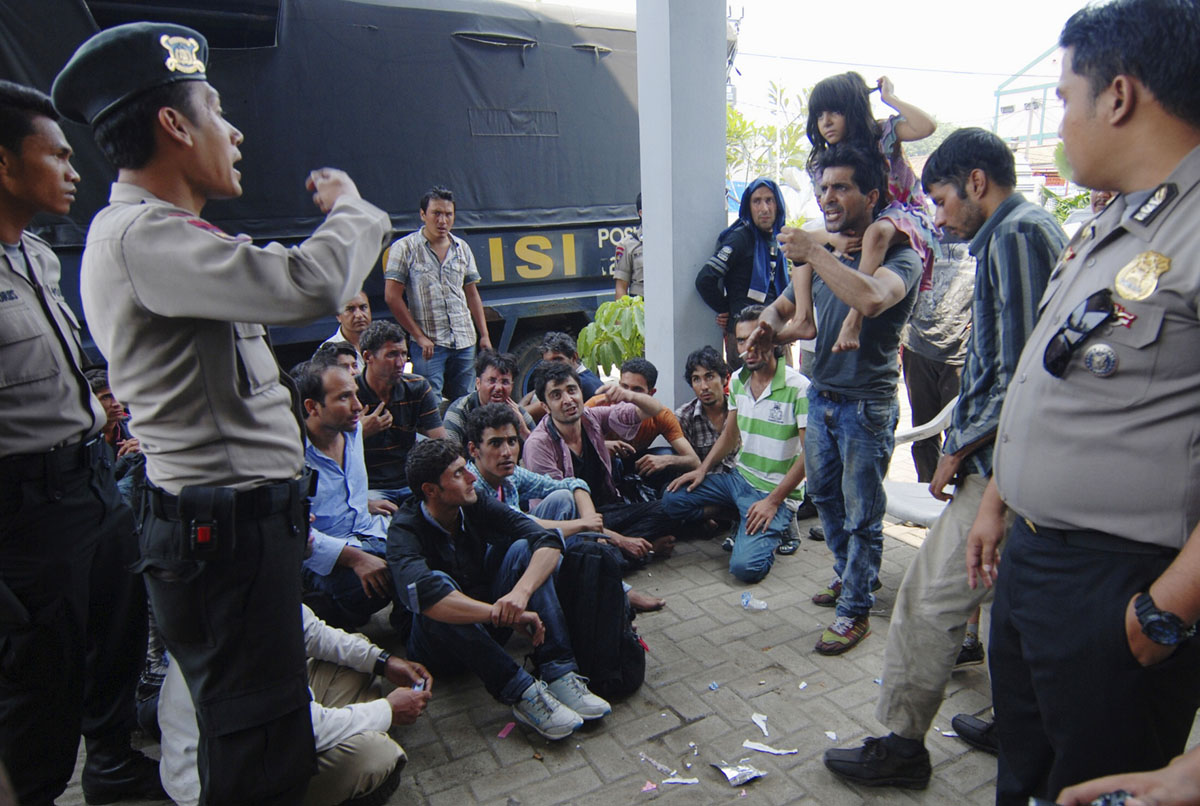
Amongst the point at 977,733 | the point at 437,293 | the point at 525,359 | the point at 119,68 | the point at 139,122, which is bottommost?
the point at 977,733

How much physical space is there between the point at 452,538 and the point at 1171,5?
2.65 m

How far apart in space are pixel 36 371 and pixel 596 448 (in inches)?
106

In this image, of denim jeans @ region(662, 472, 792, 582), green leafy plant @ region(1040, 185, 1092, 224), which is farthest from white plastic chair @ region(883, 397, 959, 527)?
green leafy plant @ region(1040, 185, 1092, 224)

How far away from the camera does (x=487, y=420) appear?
3479 mm

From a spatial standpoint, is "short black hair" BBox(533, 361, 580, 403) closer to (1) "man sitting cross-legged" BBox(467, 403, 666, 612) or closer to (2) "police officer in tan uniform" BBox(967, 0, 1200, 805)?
(1) "man sitting cross-legged" BBox(467, 403, 666, 612)

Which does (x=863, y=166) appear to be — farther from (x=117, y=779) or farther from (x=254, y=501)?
(x=117, y=779)

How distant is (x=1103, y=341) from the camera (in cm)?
135

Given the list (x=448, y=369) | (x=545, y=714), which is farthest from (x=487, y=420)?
(x=448, y=369)

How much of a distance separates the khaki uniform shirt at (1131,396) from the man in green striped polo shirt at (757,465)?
217 centimetres

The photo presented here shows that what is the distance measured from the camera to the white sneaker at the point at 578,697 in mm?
2736

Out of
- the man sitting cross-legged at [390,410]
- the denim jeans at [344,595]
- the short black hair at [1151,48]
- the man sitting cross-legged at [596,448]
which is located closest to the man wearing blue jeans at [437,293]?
the man sitting cross-legged at [390,410]

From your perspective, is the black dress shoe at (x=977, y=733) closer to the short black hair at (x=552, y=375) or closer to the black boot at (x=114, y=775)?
the short black hair at (x=552, y=375)

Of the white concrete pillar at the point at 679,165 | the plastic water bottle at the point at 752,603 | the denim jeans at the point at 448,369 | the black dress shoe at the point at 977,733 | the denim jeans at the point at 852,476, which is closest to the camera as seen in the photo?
the black dress shoe at the point at 977,733

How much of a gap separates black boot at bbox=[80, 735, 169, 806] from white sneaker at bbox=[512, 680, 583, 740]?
3.88 ft
